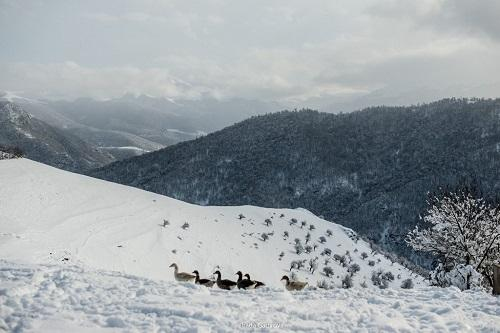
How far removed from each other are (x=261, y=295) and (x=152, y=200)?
1950 cm

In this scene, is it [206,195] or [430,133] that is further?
[430,133]

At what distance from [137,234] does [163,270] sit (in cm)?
353

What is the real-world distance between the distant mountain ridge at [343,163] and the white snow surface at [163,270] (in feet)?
263

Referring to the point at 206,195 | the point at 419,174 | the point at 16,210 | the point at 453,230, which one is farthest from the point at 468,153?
the point at 16,210

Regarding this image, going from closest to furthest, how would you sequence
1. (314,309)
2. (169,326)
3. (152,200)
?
1. (169,326)
2. (314,309)
3. (152,200)

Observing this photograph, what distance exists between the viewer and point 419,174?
5197 inches

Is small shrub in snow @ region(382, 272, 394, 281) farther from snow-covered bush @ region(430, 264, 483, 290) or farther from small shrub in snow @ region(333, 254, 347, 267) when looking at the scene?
snow-covered bush @ region(430, 264, 483, 290)

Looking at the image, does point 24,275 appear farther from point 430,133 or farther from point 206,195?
point 430,133

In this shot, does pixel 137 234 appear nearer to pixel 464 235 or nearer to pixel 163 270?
pixel 163 270

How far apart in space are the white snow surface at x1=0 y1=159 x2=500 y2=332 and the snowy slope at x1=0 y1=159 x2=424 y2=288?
0.27 feet

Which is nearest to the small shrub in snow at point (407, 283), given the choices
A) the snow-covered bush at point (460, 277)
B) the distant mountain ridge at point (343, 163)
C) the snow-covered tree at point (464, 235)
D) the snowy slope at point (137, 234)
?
the snowy slope at point (137, 234)

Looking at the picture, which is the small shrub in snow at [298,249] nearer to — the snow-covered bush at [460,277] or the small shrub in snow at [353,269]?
the small shrub in snow at [353,269]

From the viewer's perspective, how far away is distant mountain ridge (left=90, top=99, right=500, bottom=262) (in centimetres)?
11994

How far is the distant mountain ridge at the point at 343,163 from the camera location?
120 m
